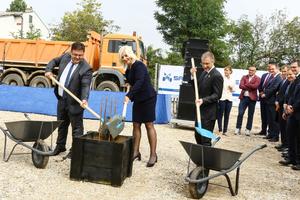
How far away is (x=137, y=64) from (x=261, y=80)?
215 inches

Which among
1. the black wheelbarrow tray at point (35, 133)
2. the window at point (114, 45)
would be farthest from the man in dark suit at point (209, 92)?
the window at point (114, 45)

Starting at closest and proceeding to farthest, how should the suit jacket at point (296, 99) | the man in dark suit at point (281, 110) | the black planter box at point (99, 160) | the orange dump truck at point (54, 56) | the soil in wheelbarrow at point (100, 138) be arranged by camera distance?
1. the black planter box at point (99, 160)
2. the soil in wheelbarrow at point (100, 138)
3. the suit jacket at point (296, 99)
4. the man in dark suit at point (281, 110)
5. the orange dump truck at point (54, 56)

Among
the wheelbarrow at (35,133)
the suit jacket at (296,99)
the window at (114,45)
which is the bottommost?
the wheelbarrow at (35,133)

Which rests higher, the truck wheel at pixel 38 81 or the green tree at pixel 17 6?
the green tree at pixel 17 6

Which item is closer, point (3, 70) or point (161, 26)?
point (3, 70)

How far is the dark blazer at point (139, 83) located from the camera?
583 centimetres

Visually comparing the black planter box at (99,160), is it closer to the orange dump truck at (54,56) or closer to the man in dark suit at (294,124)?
the man in dark suit at (294,124)

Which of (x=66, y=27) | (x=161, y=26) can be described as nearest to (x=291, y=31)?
(x=161, y=26)

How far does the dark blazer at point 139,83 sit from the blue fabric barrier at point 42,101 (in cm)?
529

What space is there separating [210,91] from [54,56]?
11.6 m

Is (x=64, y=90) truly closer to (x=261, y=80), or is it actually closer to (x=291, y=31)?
(x=261, y=80)

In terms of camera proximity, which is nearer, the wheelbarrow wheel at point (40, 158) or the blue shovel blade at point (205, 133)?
the blue shovel blade at point (205, 133)

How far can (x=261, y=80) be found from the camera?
34.5 ft

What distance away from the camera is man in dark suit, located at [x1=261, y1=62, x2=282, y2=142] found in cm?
978
